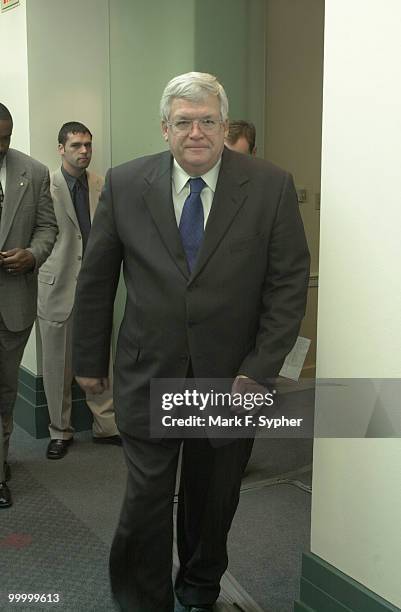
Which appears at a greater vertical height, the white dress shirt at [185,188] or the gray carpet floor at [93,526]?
the white dress shirt at [185,188]

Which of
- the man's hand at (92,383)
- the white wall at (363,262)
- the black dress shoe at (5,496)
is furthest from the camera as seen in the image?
the black dress shoe at (5,496)

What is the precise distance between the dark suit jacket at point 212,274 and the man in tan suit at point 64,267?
1.68 m

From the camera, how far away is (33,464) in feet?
11.5

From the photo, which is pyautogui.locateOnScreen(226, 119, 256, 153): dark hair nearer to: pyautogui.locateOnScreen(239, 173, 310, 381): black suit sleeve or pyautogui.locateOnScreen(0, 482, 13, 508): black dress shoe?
pyautogui.locateOnScreen(239, 173, 310, 381): black suit sleeve

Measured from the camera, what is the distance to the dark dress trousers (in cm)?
185

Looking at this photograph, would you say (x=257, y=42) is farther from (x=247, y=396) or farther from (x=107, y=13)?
(x=247, y=396)

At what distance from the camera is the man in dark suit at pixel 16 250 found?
9.95 ft

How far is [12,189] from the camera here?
3080mm

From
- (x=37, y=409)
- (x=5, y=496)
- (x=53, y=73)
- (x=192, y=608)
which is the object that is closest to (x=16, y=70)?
(x=53, y=73)

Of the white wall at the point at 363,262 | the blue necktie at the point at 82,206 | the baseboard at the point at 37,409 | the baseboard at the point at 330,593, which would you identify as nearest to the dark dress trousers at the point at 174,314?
the white wall at the point at 363,262

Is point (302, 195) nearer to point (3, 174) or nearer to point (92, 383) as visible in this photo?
point (3, 174)

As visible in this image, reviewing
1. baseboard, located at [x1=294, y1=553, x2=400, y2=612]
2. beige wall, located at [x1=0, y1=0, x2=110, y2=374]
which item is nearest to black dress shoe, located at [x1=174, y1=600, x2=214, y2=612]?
baseboard, located at [x1=294, y1=553, x2=400, y2=612]

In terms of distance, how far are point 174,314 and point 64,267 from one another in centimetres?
187

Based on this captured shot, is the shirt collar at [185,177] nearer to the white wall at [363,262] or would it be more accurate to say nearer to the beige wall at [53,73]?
the white wall at [363,262]
